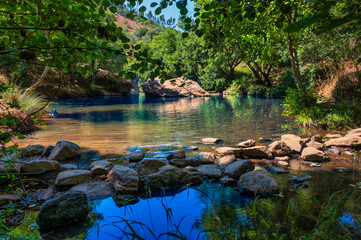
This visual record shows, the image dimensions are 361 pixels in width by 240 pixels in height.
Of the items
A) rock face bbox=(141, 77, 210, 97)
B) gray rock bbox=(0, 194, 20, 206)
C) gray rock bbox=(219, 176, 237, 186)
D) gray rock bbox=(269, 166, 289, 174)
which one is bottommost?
gray rock bbox=(219, 176, 237, 186)

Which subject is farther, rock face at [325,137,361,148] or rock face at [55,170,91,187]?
rock face at [325,137,361,148]

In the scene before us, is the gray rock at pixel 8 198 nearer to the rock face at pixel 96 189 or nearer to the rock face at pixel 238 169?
the rock face at pixel 96 189

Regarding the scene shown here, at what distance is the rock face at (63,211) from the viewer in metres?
3.07

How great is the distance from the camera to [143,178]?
4496 millimetres

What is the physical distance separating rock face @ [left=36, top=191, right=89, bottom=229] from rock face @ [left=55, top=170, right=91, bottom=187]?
3.62 feet

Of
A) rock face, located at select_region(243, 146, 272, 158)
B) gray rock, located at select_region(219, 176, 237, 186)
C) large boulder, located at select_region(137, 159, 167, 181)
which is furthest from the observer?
rock face, located at select_region(243, 146, 272, 158)

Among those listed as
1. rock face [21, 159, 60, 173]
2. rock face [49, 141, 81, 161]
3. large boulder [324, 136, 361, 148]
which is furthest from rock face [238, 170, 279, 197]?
rock face [49, 141, 81, 161]

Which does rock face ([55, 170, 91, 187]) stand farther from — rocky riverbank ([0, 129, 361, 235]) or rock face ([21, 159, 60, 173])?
rock face ([21, 159, 60, 173])

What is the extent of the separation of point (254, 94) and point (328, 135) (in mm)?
23449

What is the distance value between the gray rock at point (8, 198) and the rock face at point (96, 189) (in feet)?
2.85

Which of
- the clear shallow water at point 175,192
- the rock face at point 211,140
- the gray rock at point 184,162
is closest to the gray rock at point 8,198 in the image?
the clear shallow water at point 175,192

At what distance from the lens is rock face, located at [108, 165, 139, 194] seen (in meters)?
4.12

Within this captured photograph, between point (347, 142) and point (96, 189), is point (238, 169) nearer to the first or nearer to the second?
point (96, 189)

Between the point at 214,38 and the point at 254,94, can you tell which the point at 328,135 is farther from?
the point at 254,94
